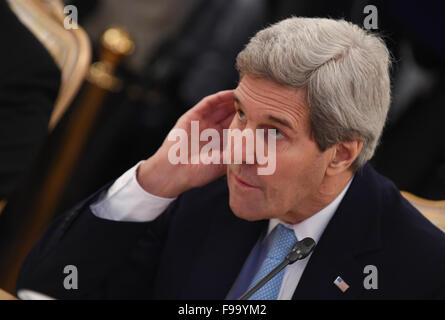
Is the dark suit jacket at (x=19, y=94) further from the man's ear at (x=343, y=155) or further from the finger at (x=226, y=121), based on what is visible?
the man's ear at (x=343, y=155)

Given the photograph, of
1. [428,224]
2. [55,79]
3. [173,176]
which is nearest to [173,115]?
[55,79]

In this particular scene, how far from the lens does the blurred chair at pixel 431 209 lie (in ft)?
5.46

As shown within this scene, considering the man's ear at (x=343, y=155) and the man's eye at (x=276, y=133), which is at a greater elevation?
the man's eye at (x=276, y=133)

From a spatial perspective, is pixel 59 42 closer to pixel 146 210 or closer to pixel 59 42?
pixel 59 42

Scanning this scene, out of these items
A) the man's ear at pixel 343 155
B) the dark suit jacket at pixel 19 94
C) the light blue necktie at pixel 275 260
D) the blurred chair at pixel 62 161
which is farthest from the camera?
the blurred chair at pixel 62 161

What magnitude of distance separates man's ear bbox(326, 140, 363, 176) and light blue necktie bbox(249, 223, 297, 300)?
188 mm

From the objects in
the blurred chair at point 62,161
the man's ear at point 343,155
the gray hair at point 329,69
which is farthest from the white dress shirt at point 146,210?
the blurred chair at point 62,161

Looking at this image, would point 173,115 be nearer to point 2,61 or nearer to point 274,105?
point 2,61

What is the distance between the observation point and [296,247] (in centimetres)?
145

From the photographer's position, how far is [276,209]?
1.50 meters

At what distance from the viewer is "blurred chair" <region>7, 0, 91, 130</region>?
2064 mm

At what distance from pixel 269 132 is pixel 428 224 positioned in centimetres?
42

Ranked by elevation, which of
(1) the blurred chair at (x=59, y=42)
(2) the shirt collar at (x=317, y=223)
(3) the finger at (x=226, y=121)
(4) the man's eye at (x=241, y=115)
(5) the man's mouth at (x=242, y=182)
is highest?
(1) the blurred chair at (x=59, y=42)
